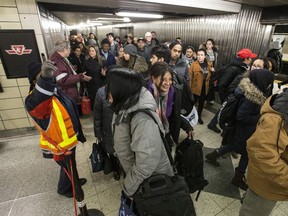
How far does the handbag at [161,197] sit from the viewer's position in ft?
3.73

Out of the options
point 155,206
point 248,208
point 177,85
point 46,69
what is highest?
point 46,69

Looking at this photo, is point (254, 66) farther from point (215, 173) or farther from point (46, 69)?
point (46, 69)

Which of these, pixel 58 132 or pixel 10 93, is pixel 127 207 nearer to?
pixel 58 132

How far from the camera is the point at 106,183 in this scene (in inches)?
94.3

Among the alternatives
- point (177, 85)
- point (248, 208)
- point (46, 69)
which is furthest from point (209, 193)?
point (46, 69)

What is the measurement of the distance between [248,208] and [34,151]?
10.7 ft

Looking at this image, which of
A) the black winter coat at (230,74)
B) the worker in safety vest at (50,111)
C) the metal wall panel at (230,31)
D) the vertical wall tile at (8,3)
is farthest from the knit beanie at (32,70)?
the metal wall panel at (230,31)

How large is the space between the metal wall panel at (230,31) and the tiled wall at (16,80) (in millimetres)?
5293

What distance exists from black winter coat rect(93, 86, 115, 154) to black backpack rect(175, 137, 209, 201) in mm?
893

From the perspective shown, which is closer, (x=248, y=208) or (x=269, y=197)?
(x=269, y=197)

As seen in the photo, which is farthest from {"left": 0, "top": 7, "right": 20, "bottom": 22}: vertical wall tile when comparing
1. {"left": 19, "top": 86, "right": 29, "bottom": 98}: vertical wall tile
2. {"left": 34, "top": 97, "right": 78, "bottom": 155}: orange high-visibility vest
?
{"left": 34, "top": 97, "right": 78, "bottom": 155}: orange high-visibility vest

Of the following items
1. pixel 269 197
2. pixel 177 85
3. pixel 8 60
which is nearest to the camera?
pixel 269 197

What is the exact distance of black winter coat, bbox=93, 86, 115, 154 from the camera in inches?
79.8

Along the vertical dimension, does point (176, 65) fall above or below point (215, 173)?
above
